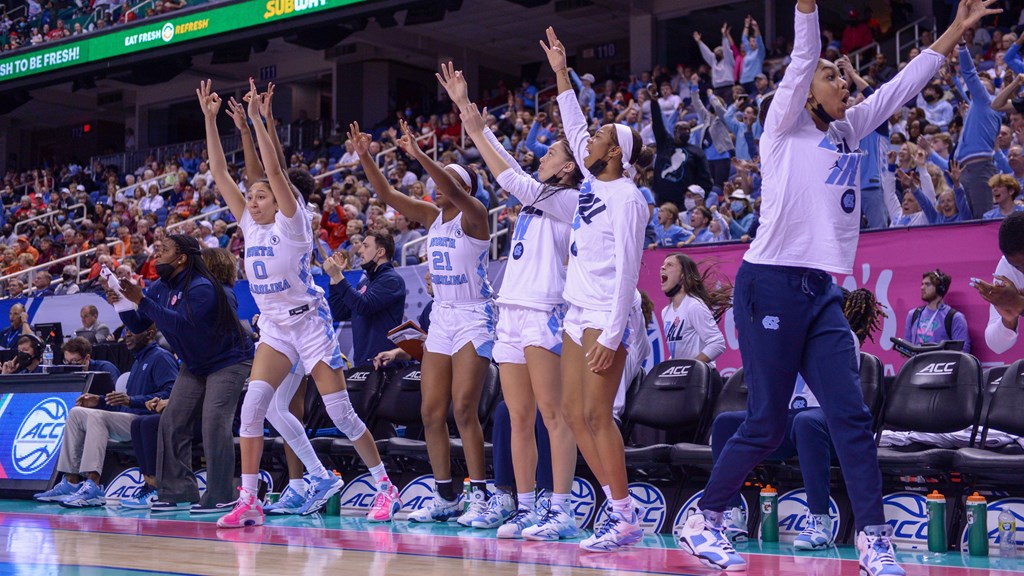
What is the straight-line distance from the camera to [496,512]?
245 inches

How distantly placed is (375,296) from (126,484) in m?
2.67

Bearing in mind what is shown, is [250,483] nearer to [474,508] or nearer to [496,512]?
[474,508]

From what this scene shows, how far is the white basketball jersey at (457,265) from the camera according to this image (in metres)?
6.48

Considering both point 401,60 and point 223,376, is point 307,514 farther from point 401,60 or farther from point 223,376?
point 401,60

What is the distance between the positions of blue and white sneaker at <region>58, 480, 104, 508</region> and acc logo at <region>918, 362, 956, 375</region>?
5.63 metres

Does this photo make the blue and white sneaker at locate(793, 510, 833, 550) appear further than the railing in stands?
No

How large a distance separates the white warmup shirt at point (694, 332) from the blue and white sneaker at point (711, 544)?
2.89m

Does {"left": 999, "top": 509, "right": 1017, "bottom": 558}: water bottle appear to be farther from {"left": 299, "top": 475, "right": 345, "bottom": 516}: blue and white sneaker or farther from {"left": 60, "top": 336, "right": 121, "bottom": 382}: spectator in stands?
{"left": 60, "top": 336, "right": 121, "bottom": 382}: spectator in stands

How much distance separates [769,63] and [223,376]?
12385 mm

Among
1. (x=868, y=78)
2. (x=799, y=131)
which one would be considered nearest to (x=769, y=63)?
(x=868, y=78)

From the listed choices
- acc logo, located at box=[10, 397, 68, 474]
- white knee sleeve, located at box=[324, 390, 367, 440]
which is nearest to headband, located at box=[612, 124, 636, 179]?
white knee sleeve, located at box=[324, 390, 367, 440]

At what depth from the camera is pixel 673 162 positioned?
12.3 m

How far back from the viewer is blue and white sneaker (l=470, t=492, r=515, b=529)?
6.16m

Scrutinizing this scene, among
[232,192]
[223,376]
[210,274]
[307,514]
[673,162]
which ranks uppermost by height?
[673,162]
